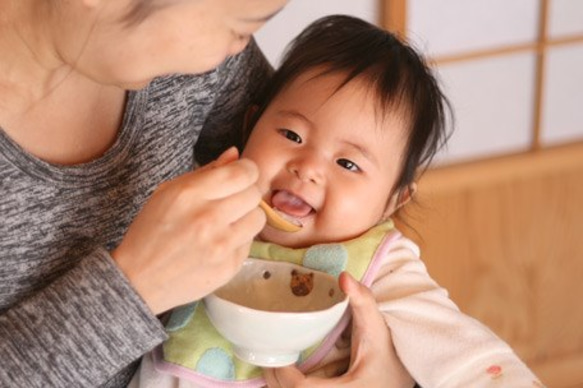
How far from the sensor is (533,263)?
281 centimetres

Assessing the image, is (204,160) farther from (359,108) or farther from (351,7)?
(351,7)

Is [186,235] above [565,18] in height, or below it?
above

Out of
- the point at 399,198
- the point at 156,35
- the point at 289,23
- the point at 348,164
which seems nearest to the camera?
the point at 156,35

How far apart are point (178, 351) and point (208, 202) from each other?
0.30m

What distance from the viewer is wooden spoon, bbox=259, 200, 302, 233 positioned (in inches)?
48.4

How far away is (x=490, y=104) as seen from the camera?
269 cm

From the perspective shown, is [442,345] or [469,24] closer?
[442,345]

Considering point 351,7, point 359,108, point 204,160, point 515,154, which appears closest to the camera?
point 359,108

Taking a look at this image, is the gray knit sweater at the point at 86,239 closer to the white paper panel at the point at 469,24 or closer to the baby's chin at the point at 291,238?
the baby's chin at the point at 291,238

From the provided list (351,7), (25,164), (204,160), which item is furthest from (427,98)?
(351,7)

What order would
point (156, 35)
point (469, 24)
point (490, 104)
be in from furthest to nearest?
point (490, 104)
point (469, 24)
point (156, 35)

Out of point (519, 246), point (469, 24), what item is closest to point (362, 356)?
point (469, 24)

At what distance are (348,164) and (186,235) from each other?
38cm

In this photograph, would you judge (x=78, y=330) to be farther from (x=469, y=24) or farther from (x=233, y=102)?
(x=469, y=24)
